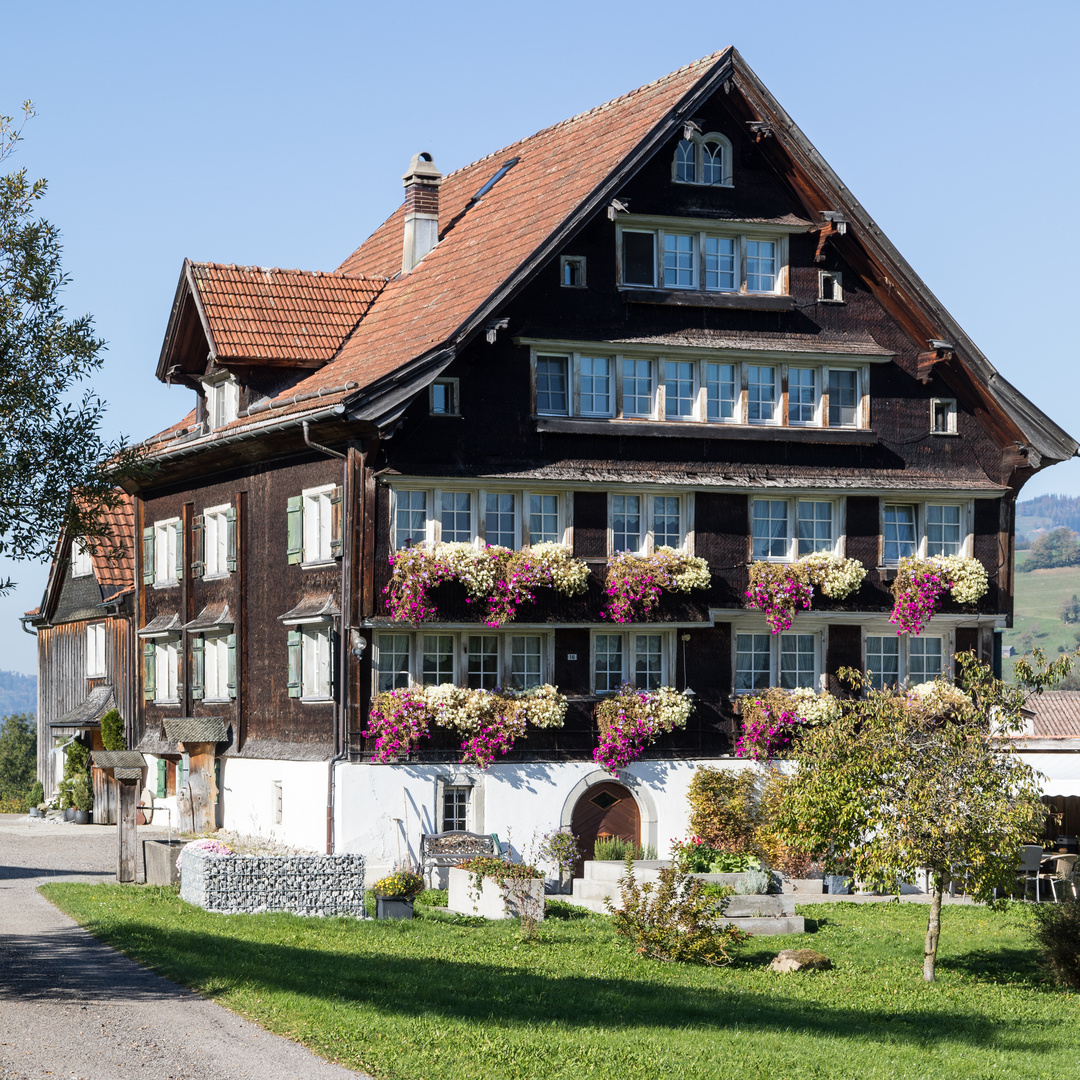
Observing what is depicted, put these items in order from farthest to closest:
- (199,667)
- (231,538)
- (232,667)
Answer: (199,667) < (231,538) < (232,667)

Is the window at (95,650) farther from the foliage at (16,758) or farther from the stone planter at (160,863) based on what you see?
the foliage at (16,758)

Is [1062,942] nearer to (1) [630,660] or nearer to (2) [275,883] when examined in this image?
(2) [275,883]

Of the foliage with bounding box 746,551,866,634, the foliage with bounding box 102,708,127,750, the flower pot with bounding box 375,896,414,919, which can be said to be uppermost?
the foliage with bounding box 746,551,866,634

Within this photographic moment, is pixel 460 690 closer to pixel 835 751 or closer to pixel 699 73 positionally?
pixel 835 751

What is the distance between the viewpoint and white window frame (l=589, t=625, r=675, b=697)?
32.6m

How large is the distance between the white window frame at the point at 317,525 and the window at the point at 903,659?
38.0 feet

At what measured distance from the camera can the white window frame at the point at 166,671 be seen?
39250 mm

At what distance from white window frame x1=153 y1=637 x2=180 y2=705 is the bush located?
870 inches

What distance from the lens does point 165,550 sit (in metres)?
39.9

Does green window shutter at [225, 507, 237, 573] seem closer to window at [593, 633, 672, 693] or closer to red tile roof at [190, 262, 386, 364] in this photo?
red tile roof at [190, 262, 386, 364]

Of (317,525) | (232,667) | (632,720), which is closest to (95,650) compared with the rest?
(232,667)

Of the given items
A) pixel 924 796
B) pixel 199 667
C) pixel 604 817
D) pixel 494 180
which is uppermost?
pixel 494 180

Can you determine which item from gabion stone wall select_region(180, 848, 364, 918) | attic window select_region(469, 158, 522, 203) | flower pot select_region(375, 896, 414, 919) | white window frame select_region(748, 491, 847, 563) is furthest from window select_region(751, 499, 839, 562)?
gabion stone wall select_region(180, 848, 364, 918)

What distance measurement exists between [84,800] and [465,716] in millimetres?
16934
